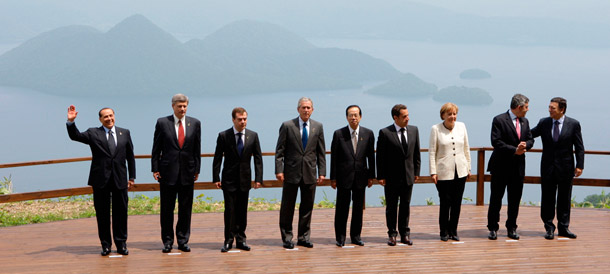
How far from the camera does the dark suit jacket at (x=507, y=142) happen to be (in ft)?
24.1

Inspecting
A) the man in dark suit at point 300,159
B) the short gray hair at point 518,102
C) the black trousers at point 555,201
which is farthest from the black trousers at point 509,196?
the man in dark suit at point 300,159

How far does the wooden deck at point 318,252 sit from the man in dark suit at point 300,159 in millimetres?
478

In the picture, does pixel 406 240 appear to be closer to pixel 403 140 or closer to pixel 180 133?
pixel 403 140

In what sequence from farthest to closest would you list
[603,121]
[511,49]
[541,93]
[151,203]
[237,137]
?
[511,49] → [541,93] → [603,121] → [151,203] → [237,137]

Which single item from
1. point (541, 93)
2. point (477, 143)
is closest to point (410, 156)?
point (477, 143)

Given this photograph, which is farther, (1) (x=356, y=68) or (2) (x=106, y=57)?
(1) (x=356, y=68)

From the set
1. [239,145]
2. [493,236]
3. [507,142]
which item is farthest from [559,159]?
[239,145]

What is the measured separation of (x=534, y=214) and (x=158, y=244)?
4609mm

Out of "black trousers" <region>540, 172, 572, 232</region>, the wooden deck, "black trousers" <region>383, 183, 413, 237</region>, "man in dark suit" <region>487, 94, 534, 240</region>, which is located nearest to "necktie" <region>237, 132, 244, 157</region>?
the wooden deck

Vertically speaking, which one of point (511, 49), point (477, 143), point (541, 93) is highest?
point (511, 49)

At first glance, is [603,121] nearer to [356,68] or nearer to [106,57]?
[356,68]

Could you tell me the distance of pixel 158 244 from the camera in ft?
Answer: 24.3

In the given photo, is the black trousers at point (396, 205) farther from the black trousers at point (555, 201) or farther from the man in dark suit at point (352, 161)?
the black trousers at point (555, 201)

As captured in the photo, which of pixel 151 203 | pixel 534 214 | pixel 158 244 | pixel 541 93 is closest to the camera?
pixel 158 244
